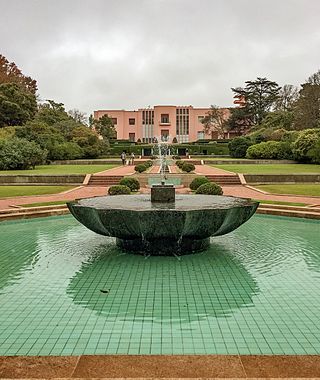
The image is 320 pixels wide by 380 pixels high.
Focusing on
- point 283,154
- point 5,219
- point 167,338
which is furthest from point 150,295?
point 283,154

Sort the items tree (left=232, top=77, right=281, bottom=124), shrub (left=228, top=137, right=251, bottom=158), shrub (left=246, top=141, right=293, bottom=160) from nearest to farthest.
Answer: shrub (left=246, top=141, right=293, bottom=160) → shrub (left=228, top=137, right=251, bottom=158) → tree (left=232, top=77, right=281, bottom=124)

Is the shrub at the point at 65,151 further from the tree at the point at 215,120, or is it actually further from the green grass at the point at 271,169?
the tree at the point at 215,120

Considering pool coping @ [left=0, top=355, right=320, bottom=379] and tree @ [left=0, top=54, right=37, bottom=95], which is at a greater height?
tree @ [left=0, top=54, right=37, bottom=95]

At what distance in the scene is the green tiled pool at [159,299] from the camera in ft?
13.6

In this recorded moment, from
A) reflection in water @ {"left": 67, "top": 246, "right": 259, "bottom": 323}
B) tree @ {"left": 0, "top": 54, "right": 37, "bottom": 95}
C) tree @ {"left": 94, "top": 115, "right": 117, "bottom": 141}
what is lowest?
reflection in water @ {"left": 67, "top": 246, "right": 259, "bottom": 323}

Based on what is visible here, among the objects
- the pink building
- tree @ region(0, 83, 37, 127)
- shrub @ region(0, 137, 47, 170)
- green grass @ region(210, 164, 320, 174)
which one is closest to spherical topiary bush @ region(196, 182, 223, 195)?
green grass @ region(210, 164, 320, 174)

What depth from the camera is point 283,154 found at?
135 feet

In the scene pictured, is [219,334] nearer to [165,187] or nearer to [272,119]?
[165,187]

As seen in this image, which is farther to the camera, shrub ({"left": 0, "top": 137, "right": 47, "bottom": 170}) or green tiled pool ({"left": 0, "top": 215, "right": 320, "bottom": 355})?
shrub ({"left": 0, "top": 137, "right": 47, "bottom": 170})

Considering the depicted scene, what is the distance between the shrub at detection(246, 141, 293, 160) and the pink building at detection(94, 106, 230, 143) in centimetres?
3490

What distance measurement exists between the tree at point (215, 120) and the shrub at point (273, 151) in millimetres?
28407

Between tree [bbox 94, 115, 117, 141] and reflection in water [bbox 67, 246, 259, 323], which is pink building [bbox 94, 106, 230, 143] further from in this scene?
reflection in water [bbox 67, 246, 259, 323]

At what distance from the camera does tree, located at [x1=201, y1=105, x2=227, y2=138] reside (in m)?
72.4

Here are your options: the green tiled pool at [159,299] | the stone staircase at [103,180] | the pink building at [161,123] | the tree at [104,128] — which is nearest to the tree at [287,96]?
the pink building at [161,123]
